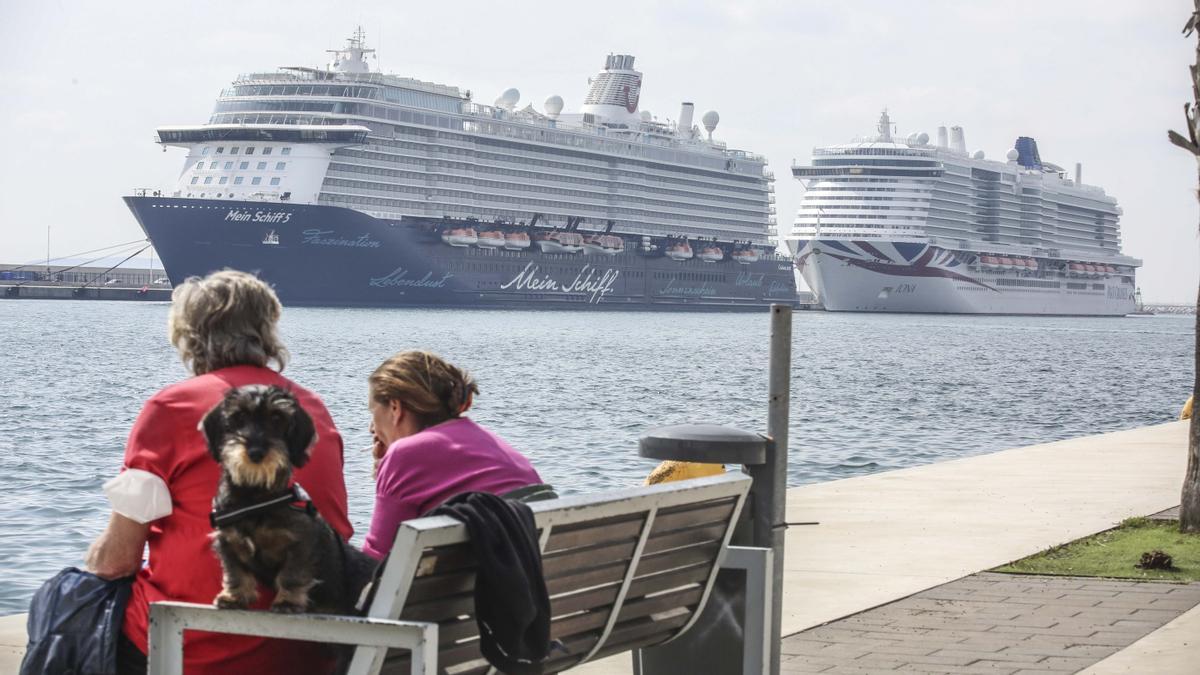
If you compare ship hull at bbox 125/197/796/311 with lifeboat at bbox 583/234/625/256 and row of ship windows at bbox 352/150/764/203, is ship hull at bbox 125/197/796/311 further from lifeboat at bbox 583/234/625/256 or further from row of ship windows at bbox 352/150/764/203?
row of ship windows at bbox 352/150/764/203

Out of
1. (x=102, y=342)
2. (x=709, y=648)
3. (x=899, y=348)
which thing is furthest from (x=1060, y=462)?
(x=899, y=348)

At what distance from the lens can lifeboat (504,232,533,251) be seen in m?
79.9

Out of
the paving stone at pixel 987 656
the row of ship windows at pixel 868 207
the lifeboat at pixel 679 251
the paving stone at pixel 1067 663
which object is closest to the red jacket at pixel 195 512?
the paving stone at pixel 987 656

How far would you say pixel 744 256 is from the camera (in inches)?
3782

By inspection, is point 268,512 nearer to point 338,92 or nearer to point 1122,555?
point 1122,555

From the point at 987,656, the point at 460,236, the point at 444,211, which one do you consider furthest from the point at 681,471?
the point at 444,211

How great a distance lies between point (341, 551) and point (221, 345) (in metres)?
0.50

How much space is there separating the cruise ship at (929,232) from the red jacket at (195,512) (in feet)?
306

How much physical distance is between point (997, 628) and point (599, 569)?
8.55ft

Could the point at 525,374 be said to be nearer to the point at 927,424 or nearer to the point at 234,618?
the point at 927,424

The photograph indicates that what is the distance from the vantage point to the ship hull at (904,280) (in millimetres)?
96062

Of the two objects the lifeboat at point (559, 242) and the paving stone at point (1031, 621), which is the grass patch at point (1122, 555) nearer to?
the paving stone at point (1031, 621)

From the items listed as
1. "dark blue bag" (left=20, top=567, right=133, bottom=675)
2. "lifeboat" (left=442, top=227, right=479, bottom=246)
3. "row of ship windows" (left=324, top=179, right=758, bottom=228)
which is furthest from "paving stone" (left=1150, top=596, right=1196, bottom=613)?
"lifeboat" (left=442, top=227, right=479, bottom=246)

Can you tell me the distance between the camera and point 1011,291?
104 m
